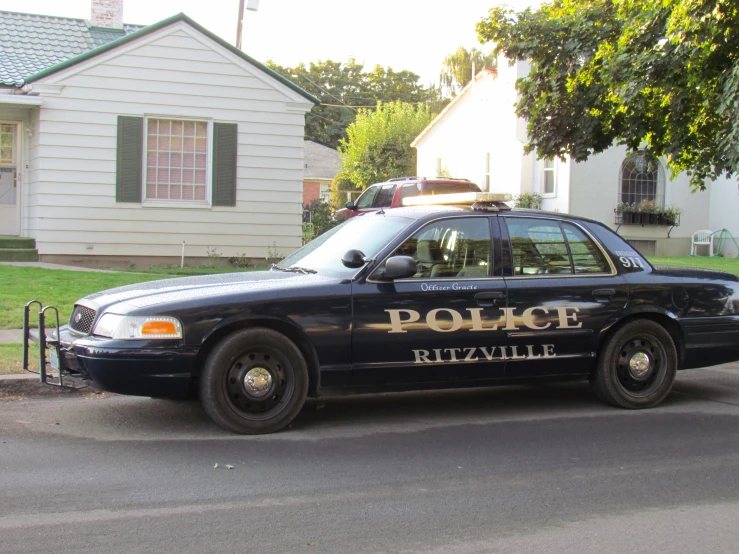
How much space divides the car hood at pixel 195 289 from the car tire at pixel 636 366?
93.2 inches

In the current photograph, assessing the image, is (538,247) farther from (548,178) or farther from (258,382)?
A: (548,178)

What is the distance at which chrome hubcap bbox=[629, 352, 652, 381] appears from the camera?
22.4ft

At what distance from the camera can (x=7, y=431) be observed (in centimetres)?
580

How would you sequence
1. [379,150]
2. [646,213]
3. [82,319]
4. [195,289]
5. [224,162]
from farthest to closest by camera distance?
1. [379,150]
2. [646,213]
3. [224,162]
4. [82,319]
5. [195,289]

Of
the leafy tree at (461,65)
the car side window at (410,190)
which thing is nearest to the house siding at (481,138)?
the car side window at (410,190)

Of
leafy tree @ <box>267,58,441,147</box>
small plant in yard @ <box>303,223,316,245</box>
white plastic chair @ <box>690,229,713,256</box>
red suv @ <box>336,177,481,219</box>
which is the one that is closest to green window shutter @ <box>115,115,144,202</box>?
red suv @ <box>336,177,481,219</box>

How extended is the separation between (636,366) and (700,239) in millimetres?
19257

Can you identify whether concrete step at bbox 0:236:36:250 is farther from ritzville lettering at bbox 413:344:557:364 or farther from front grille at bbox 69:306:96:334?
ritzville lettering at bbox 413:344:557:364

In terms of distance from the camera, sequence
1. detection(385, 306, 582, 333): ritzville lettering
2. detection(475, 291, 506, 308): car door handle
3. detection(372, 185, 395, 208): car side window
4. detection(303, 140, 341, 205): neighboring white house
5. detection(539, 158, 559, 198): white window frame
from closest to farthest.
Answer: detection(385, 306, 582, 333): ritzville lettering, detection(475, 291, 506, 308): car door handle, detection(372, 185, 395, 208): car side window, detection(539, 158, 559, 198): white window frame, detection(303, 140, 341, 205): neighboring white house

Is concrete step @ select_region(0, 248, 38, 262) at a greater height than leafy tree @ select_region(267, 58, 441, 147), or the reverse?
leafy tree @ select_region(267, 58, 441, 147)

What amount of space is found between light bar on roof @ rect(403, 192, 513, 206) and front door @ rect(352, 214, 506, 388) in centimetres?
18

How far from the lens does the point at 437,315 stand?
20.2 feet

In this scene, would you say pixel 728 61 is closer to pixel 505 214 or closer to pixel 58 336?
pixel 505 214

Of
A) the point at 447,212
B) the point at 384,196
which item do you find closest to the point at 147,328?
the point at 447,212
